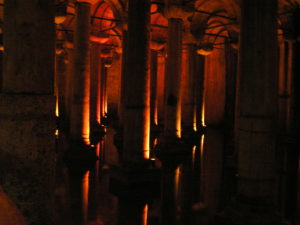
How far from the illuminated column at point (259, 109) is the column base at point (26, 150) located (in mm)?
2907

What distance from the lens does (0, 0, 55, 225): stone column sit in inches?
130

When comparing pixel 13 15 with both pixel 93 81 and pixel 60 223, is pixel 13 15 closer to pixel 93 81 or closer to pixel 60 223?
pixel 60 223

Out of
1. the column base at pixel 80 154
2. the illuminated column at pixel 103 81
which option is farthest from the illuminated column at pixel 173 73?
the illuminated column at pixel 103 81

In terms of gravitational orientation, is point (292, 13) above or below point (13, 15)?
above

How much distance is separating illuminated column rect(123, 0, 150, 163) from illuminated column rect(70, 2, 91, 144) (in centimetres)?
261

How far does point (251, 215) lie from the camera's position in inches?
190

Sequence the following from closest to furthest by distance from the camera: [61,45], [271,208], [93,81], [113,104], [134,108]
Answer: [271,208]
[134,108]
[93,81]
[61,45]
[113,104]

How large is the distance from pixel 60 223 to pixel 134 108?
3.13 m

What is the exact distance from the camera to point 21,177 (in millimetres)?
3303

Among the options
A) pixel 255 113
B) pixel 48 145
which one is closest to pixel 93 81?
pixel 255 113

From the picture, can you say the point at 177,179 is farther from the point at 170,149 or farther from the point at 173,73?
the point at 173,73

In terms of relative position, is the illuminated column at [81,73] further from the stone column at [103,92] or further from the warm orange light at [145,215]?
the stone column at [103,92]

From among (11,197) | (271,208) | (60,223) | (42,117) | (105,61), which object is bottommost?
(60,223)

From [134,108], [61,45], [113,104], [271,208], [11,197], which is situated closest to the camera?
[11,197]
